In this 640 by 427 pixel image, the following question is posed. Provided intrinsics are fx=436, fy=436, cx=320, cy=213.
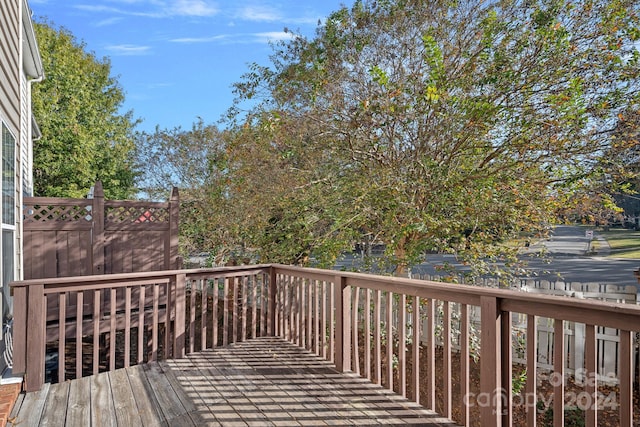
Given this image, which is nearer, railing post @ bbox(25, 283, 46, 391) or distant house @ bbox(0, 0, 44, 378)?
railing post @ bbox(25, 283, 46, 391)

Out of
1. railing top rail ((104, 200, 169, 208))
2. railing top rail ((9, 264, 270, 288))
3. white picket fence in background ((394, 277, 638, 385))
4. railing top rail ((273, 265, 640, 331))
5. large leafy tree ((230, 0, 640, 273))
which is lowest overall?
white picket fence in background ((394, 277, 638, 385))

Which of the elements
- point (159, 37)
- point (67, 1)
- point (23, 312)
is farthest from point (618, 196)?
point (67, 1)

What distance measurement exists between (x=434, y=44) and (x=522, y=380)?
3.85 metres

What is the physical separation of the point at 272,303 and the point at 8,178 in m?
2.92

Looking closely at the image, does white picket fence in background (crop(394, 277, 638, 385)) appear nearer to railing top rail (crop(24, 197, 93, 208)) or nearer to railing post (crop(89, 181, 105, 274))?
railing post (crop(89, 181, 105, 274))

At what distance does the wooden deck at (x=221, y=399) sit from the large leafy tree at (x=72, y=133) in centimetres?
880

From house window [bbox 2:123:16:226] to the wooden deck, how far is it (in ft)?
5.28

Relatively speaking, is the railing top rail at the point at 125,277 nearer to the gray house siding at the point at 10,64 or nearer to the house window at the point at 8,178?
the house window at the point at 8,178

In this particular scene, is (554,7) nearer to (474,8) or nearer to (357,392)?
(474,8)

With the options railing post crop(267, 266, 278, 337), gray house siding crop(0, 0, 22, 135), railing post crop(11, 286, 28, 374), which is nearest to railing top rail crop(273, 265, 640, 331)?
railing post crop(267, 266, 278, 337)

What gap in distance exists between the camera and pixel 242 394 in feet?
10.9

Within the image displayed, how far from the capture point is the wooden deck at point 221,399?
286cm

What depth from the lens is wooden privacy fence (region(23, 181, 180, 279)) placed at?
18.7 feet

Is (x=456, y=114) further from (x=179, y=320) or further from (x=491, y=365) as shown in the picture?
(x=179, y=320)
